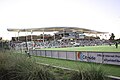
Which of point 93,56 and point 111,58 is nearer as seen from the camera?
point 111,58

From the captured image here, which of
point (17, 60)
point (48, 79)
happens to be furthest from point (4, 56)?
point (48, 79)

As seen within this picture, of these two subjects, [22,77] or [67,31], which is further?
[67,31]

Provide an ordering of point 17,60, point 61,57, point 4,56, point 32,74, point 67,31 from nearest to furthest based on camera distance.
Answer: point 32,74 < point 17,60 < point 4,56 < point 61,57 < point 67,31

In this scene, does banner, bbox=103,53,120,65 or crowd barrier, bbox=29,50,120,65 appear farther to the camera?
crowd barrier, bbox=29,50,120,65

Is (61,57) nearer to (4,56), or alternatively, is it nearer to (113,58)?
(113,58)

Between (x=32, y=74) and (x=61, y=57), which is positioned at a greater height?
(x=32, y=74)

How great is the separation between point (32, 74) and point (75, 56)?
42.8ft

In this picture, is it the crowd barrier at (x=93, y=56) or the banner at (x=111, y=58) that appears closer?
the banner at (x=111, y=58)

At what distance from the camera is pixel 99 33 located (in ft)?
431

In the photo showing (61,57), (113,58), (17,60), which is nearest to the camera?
(17,60)

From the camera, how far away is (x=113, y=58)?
16.1m

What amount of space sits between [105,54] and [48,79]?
9.55m

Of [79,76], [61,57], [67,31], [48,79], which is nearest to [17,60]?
[48,79]

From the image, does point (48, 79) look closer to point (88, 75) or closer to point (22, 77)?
point (22, 77)
